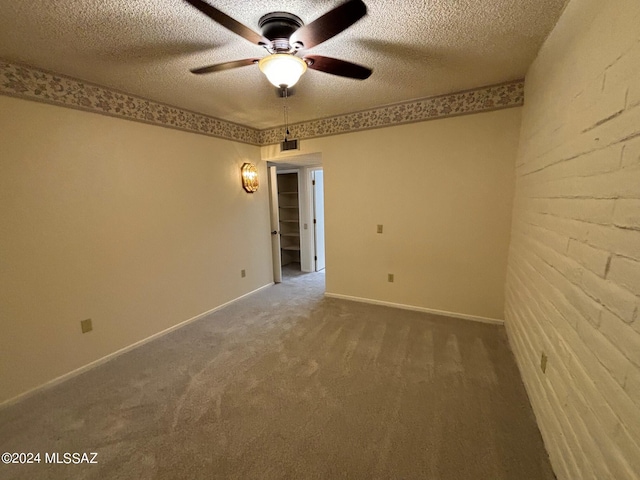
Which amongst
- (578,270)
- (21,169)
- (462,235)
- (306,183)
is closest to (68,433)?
(21,169)

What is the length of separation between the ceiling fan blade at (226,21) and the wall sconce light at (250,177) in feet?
7.93

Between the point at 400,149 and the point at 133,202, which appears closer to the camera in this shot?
the point at 133,202

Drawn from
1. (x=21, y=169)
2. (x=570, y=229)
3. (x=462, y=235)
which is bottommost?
(x=462, y=235)

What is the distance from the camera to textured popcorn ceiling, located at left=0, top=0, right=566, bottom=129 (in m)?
1.46

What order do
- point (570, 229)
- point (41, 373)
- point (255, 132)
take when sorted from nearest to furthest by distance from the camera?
point (570, 229) → point (41, 373) → point (255, 132)

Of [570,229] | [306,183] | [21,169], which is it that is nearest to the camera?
[570,229]

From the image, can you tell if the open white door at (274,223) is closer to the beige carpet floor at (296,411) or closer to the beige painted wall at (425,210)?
the beige painted wall at (425,210)

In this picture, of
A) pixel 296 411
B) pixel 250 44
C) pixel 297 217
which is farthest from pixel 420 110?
pixel 297 217

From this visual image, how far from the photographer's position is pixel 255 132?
4.01 m

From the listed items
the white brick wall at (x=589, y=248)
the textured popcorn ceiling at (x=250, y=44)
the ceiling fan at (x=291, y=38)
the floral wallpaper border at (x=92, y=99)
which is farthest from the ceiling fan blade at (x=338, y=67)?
the floral wallpaper border at (x=92, y=99)

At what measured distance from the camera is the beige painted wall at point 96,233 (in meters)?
1.97

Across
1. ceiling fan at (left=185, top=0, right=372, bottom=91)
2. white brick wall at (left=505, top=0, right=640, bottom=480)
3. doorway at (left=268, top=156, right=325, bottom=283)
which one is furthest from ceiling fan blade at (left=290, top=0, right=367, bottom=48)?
doorway at (left=268, top=156, right=325, bottom=283)

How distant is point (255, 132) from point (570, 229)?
379cm

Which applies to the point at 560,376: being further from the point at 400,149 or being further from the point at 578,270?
the point at 400,149
